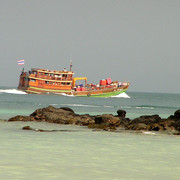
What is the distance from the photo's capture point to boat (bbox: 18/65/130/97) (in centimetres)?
12719

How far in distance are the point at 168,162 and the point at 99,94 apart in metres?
124

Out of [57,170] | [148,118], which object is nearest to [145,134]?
[148,118]

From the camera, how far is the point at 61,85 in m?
129

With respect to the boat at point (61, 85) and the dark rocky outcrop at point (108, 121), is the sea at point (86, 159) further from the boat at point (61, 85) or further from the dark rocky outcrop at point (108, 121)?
the boat at point (61, 85)

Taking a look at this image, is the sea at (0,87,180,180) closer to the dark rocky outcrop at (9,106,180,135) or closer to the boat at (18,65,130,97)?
the dark rocky outcrop at (9,106,180,135)

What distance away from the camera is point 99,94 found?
136375mm

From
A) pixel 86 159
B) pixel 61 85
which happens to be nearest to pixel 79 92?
pixel 61 85

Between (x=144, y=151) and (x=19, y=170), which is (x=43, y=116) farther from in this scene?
(x=19, y=170)

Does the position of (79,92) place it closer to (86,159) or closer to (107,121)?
(107,121)

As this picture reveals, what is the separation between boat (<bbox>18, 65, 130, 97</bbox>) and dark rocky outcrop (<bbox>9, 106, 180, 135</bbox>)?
94.6 meters

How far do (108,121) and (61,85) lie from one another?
10207cm

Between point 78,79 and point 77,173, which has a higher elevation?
point 78,79

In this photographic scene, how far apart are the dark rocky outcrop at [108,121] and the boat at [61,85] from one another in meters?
94.6

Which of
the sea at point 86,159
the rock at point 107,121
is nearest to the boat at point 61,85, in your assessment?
the rock at point 107,121
